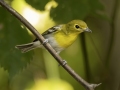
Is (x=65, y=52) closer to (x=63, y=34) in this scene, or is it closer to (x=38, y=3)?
(x=63, y=34)

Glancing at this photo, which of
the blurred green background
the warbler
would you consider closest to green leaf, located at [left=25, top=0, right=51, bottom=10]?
the blurred green background

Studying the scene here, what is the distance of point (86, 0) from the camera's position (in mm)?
925

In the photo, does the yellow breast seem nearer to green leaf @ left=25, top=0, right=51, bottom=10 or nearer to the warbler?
the warbler

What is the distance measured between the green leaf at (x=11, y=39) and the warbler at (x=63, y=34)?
0.09 meters

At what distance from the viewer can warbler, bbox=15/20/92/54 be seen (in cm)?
96

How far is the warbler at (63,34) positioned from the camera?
961mm

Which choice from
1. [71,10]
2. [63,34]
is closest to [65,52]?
[63,34]

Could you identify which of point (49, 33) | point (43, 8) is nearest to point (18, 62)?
point (43, 8)

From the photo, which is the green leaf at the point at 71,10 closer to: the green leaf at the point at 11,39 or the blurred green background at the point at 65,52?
the blurred green background at the point at 65,52

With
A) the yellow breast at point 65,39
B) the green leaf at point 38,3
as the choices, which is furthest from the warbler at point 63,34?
the green leaf at point 38,3

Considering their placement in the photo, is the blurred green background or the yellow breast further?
the yellow breast

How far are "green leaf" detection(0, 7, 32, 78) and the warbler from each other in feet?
0.30

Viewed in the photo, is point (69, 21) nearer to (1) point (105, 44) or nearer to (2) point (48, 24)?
(2) point (48, 24)

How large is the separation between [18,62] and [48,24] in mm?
354
